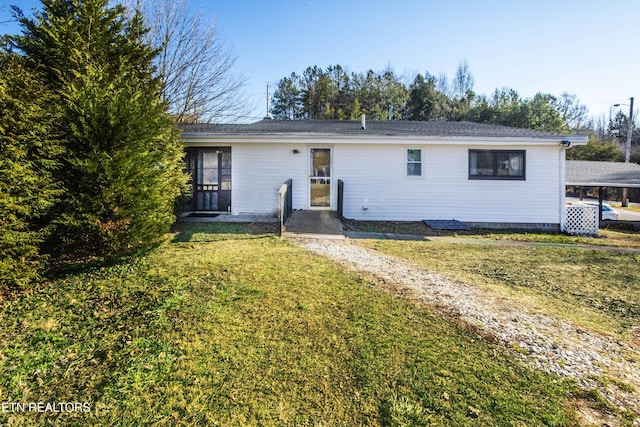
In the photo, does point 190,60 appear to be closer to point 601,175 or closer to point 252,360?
point 252,360

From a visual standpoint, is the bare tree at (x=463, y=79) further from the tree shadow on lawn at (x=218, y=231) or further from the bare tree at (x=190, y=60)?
the tree shadow on lawn at (x=218, y=231)

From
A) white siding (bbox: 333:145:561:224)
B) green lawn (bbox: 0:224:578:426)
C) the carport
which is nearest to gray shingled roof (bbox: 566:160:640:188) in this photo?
the carport

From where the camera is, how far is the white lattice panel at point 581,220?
1063 centimetres

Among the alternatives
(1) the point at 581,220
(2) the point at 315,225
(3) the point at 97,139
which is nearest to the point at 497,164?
(1) the point at 581,220

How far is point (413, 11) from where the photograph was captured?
10.1 metres

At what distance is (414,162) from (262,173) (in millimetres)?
4985

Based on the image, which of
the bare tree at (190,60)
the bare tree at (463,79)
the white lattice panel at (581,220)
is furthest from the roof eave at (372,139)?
the bare tree at (463,79)

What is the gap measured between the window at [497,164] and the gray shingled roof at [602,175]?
747 centimetres

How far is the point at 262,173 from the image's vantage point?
10.7 meters

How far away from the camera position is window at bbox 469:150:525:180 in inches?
416

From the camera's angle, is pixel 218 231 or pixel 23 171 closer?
pixel 23 171

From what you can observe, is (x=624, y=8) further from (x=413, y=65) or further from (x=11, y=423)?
(x=413, y=65)

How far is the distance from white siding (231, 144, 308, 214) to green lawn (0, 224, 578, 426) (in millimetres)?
6276

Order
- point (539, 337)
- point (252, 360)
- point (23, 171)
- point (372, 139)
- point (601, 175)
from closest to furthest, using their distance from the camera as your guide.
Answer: point (252, 360) → point (539, 337) → point (23, 171) → point (372, 139) → point (601, 175)
